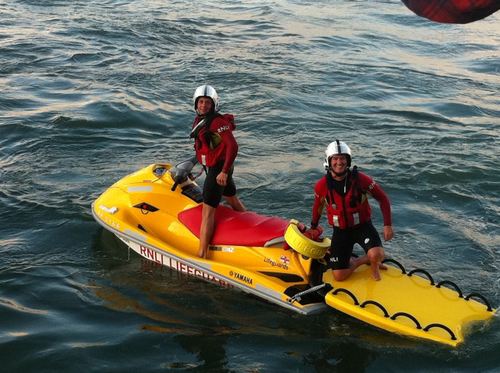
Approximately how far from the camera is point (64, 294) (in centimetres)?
700

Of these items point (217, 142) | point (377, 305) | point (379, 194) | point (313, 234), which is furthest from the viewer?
point (217, 142)

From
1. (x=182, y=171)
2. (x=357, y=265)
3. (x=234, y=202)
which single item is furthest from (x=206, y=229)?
(x=357, y=265)

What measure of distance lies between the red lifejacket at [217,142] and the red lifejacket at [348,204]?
1.02 m

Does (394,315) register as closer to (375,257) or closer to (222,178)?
(375,257)

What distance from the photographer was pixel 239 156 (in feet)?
36.5

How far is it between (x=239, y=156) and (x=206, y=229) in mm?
4309

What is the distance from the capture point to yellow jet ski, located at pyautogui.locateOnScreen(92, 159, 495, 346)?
606 centimetres

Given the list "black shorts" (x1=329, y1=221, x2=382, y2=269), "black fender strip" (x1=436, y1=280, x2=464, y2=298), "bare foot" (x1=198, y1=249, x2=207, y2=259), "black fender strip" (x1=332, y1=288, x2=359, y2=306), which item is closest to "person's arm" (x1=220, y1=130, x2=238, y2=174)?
"bare foot" (x1=198, y1=249, x2=207, y2=259)

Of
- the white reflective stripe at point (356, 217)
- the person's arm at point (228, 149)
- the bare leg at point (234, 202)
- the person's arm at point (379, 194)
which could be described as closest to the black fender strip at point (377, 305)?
the person's arm at point (379, 194)

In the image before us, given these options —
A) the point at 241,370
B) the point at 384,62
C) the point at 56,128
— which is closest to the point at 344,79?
the point at 384,62

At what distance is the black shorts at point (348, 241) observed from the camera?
6.45 meters

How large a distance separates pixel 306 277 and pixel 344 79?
34.1 ft

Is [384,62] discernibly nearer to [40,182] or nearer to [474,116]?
[474,116]

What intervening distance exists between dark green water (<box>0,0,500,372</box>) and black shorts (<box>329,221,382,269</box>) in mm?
585
